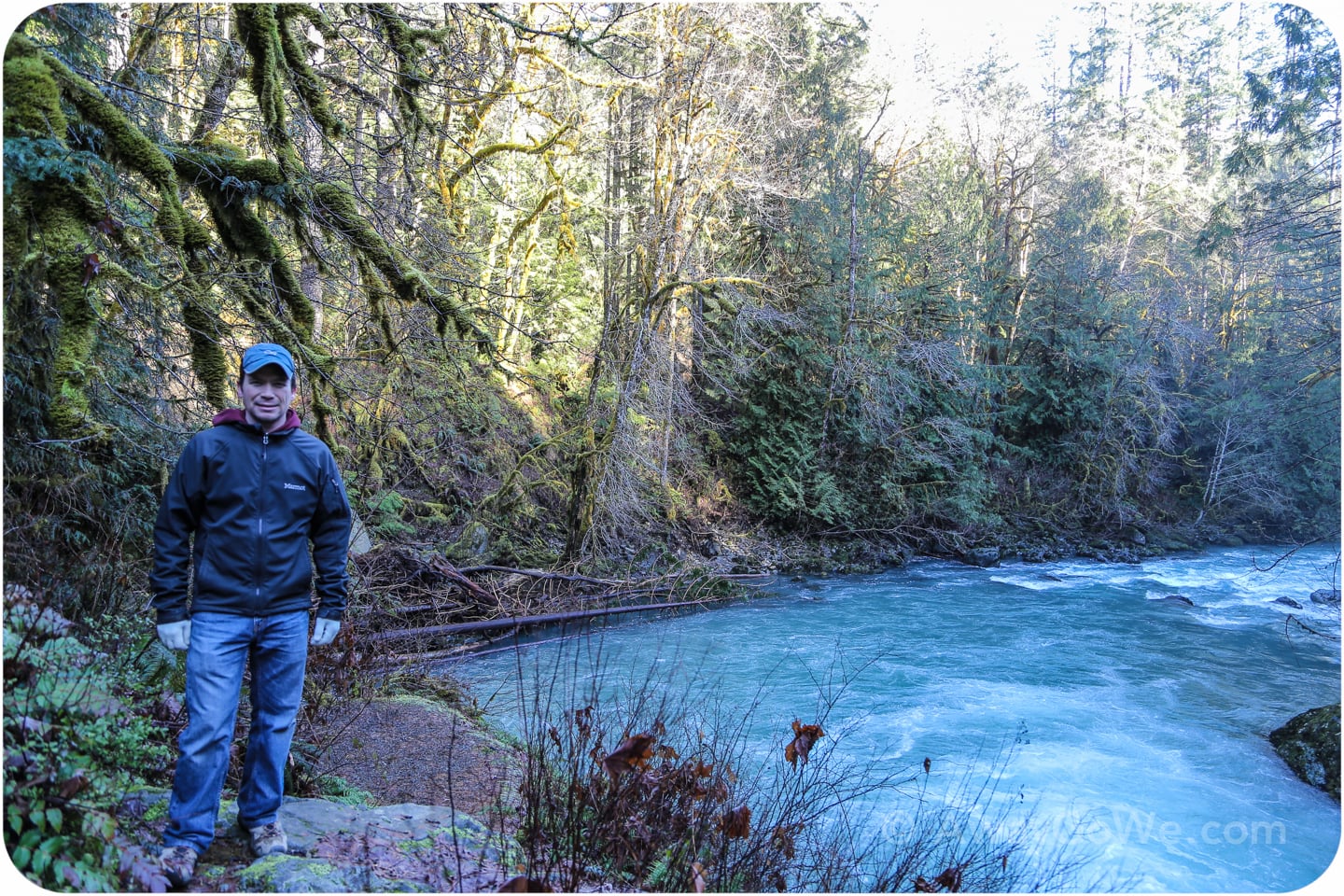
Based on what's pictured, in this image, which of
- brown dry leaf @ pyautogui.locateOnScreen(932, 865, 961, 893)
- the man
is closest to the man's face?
the man

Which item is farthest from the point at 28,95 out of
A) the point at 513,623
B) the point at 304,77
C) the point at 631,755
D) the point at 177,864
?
the point at 513,623

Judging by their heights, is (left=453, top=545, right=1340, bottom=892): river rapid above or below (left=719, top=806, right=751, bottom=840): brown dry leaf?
below

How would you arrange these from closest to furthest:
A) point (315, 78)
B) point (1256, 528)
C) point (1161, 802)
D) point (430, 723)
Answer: point (315, 78)
point (430, 723)
point (1161, 802)
point (1256, 528)

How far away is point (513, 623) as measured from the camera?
10367mm

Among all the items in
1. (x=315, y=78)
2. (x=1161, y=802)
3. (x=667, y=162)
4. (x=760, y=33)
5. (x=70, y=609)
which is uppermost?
(x=760, y=33)

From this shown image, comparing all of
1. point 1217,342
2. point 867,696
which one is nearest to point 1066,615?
point 867,696

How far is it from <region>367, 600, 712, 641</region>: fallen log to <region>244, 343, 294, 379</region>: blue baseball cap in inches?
192

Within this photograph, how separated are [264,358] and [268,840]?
2123 mm

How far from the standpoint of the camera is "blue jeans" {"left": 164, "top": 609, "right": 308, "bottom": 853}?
10.9 ft

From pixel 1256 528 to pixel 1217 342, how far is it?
5434 millimetres

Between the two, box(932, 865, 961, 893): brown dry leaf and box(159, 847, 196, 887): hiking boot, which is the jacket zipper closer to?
box(159, 847, 196, 887): hiking boot

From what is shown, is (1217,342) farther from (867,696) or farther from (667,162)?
(867,696)

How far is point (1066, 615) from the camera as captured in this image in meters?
13.5

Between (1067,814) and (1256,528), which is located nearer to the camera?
(1067,814)
